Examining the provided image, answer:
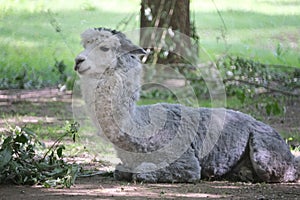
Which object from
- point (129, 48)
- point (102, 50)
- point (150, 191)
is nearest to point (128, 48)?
point (129, 48)

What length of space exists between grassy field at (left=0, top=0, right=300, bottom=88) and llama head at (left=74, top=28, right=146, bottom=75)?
602cm

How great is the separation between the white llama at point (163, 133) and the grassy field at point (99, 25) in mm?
5650

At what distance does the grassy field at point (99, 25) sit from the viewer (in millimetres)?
13586

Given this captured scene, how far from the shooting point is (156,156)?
21.3 ft

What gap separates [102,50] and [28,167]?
1.25m

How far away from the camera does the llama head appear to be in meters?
6.29

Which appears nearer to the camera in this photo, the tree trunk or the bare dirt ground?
the bare dirt ground

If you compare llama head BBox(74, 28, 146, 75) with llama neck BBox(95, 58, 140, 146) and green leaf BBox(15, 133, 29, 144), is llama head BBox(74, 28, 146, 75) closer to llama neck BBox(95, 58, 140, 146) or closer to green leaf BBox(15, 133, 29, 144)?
llama neck BBox(95, 58, 140, 146)

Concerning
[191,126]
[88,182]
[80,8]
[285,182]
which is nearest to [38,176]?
[88,182]

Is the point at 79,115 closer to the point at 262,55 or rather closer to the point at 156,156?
the point at 156,156

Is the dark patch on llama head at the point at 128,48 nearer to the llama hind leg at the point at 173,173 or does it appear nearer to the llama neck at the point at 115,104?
the llama neck at the point at 115,104

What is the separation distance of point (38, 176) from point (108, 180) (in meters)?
0.64

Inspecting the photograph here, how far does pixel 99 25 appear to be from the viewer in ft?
47.2

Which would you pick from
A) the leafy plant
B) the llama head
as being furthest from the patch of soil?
the llama head
